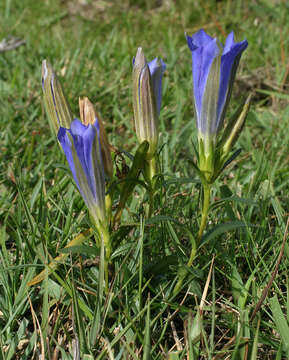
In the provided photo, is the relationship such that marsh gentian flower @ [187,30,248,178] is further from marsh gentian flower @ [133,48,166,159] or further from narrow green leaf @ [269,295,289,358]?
narrow green leaf @ [269,295,289,358]

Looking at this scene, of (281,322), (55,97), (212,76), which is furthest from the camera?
(281,322)

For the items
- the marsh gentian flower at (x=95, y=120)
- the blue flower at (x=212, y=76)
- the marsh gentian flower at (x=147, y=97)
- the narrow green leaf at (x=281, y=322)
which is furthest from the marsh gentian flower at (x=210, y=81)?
the narrow green leaf at (x=281, y=322)

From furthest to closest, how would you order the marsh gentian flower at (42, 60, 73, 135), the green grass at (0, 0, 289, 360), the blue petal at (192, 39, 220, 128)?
the green grass at (0, 0, 289, 360), the marsh gentian flower at (42, 60, 73, 135), the blue petal at (192, 39, 220, 128)

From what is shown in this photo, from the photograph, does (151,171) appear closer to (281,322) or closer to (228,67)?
(228,67)

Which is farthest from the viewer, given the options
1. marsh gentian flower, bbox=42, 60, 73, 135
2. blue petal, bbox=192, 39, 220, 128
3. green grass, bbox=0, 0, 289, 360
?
green grass, bbox=0, 0, 289, 360

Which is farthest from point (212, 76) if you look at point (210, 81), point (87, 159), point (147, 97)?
point (87, 159)

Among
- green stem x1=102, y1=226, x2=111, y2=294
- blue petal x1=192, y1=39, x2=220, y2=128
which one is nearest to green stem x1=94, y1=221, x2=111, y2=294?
green stem x1=102, y1=226, x2=111, y2=294
